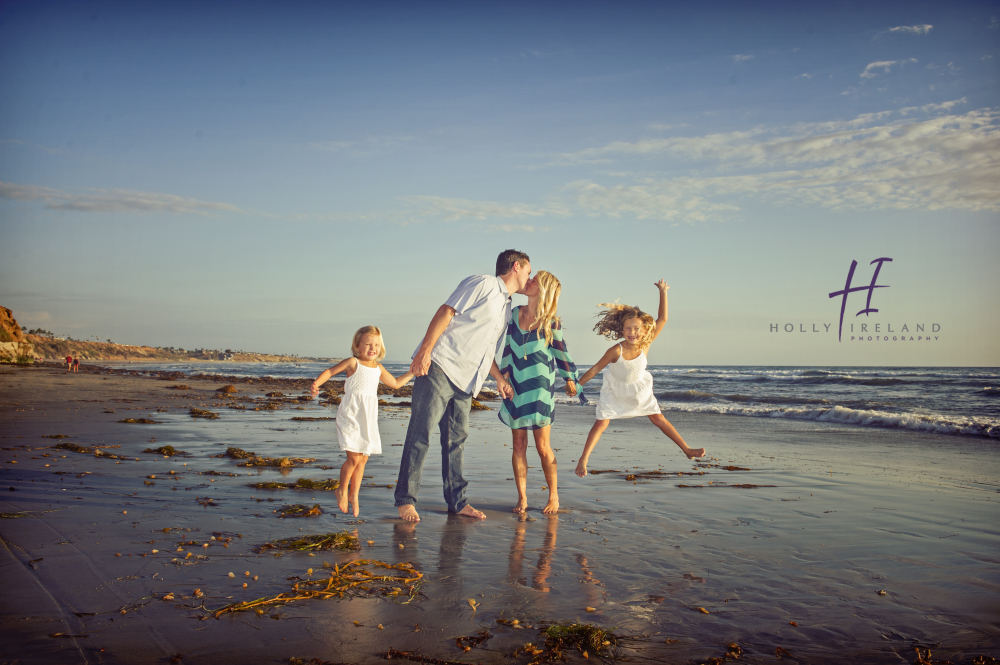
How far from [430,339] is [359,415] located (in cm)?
85

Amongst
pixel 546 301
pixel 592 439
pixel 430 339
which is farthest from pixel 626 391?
pixel 430 339

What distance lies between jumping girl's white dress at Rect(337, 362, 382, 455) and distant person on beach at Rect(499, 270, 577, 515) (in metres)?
1.11

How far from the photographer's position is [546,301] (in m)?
5.09

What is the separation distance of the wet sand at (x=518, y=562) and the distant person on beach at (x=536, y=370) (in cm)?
45

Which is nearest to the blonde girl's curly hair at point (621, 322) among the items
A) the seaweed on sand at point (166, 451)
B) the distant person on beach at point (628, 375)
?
the distant person on beach at point (628, 375)

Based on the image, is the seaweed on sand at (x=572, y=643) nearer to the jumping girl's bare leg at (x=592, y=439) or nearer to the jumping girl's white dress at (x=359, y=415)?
the jumping girl's white dress at (x=359, y=415)

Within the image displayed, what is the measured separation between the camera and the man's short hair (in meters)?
5.11

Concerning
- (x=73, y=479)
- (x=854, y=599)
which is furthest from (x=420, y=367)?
(x=73, y=479)

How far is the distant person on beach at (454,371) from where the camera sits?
187 inches

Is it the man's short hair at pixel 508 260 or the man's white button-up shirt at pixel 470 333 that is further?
the man's short hair at pixel 508 260

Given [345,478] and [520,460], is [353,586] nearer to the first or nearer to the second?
[345,478]

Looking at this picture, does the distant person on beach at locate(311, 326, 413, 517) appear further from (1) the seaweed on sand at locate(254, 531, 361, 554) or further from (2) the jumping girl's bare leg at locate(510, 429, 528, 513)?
(2) the jumping girl's bare leg at locate(510, 429, 528, 513)

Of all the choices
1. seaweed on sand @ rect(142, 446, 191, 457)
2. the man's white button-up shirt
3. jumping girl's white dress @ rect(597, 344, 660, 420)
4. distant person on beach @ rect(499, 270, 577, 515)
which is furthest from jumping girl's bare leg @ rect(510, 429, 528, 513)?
seaweed on sand @ rect(142, 446, 191, 457)

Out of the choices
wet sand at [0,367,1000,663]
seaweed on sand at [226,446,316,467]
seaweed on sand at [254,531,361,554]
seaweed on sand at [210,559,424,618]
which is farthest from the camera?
seaweed on sand at [226,446,316,467]
